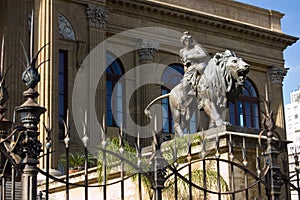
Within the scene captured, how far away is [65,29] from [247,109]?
13475mm

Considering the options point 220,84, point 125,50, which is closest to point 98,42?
point 125,50

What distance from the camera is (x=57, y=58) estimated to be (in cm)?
2400

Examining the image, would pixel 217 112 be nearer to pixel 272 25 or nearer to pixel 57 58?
pixel 57 58

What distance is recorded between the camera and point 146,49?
99.3 feet

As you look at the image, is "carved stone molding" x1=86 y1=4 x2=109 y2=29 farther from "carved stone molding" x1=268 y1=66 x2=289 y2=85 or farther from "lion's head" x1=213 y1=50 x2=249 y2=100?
"lion's head" x1=213 y1=50 x2=249 y2=100

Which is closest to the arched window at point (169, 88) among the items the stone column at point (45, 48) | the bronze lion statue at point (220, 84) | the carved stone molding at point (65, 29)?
the carved stone molding at point (65, 29)

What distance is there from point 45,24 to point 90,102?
150 inches

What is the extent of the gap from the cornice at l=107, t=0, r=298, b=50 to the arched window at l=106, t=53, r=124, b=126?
2517 millimetres

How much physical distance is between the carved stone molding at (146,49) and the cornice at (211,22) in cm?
126

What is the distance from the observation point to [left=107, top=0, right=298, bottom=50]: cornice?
97.8 ft

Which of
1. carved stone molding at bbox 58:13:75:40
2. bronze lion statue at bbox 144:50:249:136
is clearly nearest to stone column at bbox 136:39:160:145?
carved stone molding at bbox 58:13:75:40

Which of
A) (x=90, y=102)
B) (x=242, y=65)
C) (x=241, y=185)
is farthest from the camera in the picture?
(x=90, y=102)

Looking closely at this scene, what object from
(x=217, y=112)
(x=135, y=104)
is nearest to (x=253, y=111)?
(x=135, y=104)

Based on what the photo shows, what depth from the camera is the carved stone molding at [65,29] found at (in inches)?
1015
